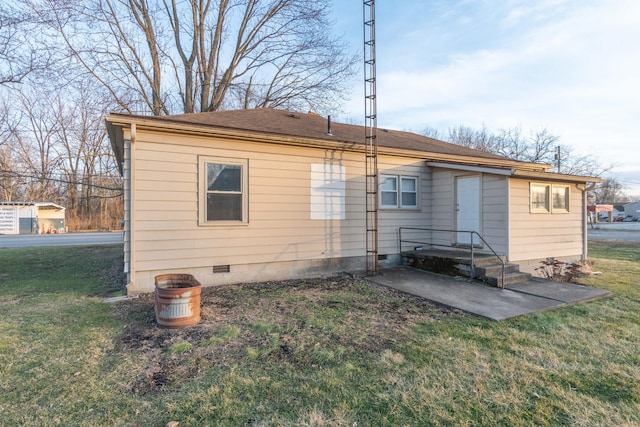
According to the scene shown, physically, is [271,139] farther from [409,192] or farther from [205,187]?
[409,192]

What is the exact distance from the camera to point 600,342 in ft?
12.5

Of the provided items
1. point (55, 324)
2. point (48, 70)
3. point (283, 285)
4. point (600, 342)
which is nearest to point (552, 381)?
point (600, 342)

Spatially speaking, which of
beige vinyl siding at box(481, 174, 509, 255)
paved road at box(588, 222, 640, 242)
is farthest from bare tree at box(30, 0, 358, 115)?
paved road at box(588, 222, 640, 242)

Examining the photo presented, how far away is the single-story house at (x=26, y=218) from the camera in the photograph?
81.2 feet

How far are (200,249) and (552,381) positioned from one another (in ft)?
19.4

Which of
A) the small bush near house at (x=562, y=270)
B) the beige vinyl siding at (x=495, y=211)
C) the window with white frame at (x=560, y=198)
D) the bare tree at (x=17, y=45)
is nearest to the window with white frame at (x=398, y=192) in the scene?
the beige vinyl siding at (x=495, y=211)

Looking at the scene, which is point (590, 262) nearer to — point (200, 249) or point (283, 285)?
point (283, 285)

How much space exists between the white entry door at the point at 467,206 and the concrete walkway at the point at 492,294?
1770mm

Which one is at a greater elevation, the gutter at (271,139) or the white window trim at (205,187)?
the gutter at (271,139)

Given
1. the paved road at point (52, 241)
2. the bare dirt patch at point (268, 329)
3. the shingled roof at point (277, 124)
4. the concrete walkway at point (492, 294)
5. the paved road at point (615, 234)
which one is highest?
the shingled roof at point (277, 124)

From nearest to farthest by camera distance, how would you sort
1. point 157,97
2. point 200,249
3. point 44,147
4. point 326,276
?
point 200,249, point 326,276, point 157,97, point 44,147

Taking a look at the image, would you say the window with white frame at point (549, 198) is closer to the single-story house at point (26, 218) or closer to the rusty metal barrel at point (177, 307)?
the rusty metal barrel at point (177, 307)

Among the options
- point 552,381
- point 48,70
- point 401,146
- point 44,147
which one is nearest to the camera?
point 552,381

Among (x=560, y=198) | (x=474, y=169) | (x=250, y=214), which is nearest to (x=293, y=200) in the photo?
(x=250, y=214)
